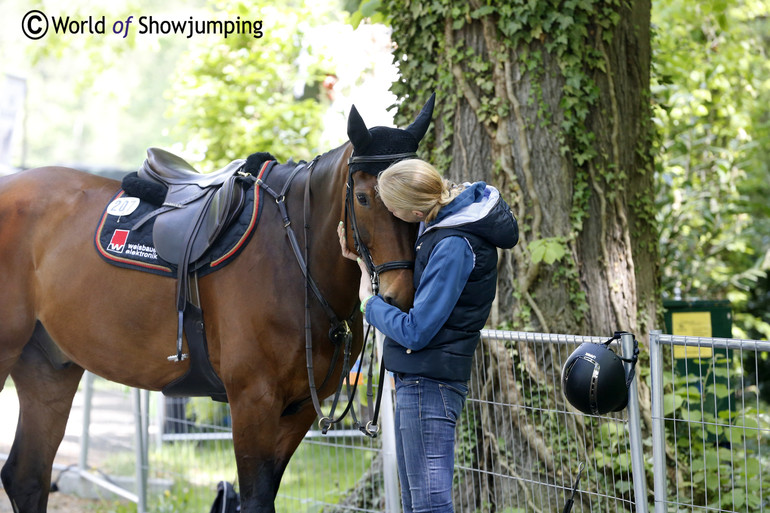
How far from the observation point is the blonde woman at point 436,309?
7.88 ft

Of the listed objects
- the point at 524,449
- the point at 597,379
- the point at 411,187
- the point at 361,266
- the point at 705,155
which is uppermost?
the point at 705,155

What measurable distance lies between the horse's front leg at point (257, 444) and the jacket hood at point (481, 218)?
3.30ft

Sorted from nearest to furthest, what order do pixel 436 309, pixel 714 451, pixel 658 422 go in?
pixel 436 309
pixel 658 422
pixel 714 451

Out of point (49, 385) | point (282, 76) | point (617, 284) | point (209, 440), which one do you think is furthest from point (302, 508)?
point (282, 76)

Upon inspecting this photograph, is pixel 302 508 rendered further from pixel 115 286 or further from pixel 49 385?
pixel 115 286

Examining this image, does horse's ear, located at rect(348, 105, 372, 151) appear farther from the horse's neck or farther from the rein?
the horse's neck

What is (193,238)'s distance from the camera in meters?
3.03

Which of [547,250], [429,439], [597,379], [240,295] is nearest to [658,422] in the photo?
[597,379]

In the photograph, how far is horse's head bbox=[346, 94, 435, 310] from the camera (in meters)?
2.52

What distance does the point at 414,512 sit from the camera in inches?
100

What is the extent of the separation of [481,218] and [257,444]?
136cm

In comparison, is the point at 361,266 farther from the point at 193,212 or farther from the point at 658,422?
the point at 658,422

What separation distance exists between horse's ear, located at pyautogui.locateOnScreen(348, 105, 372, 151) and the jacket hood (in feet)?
1.30

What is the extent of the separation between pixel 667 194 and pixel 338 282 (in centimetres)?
543
